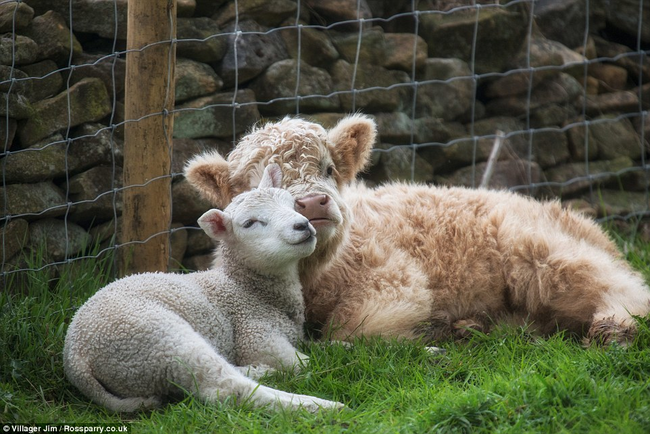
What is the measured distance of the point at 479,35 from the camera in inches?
310

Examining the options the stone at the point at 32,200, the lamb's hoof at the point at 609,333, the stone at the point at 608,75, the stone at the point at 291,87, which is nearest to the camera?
the lamb's hoof at the point at 609,333

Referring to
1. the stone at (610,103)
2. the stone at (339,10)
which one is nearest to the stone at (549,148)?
the stone at (610,103)

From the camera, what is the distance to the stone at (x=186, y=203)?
6.30 m

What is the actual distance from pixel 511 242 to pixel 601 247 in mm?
798

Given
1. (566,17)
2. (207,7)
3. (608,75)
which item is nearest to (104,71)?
(207,7)

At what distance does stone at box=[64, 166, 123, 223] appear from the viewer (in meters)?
5.84

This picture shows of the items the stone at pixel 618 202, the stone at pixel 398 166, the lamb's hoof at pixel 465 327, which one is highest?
the stone at pixel 398 166

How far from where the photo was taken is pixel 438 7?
7.92 m

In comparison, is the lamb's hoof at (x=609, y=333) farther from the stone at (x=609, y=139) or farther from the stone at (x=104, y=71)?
the stone at (x=609, y=139)

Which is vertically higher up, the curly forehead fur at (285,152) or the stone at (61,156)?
the curly forehead fur at (285,152)

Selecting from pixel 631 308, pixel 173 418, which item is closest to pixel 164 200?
pixel 173 418

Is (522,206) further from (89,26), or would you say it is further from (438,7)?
(89,26)

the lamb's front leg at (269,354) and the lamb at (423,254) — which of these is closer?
the lamb's front leg at (269,354)

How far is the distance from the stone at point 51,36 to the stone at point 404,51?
2929mm
